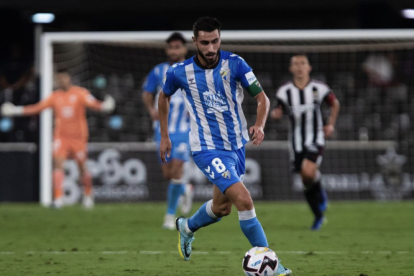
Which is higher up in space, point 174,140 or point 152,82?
point 152,82

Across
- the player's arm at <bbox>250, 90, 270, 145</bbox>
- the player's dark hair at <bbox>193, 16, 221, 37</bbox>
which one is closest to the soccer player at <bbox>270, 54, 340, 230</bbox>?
the player's arm at <bbox>250, 90, 270, 145</bbox>

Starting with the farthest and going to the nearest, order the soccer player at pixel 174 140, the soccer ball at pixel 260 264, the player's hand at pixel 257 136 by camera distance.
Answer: the soccer player at pixel 174 140
the player's hand at pixel 257 136
the soccer ball at pixel 260 264

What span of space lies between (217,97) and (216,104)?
0.05 meters

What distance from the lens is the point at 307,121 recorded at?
9.77 metres

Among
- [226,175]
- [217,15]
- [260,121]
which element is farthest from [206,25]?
[217,15]

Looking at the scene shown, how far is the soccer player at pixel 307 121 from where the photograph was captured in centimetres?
962

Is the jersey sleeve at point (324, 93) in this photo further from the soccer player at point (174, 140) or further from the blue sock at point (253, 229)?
the blue sock at point (253, 229)

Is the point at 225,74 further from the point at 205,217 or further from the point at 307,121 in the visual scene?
the point at 307,121

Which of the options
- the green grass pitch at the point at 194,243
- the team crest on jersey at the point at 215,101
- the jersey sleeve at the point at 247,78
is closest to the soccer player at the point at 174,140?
the green grass pitch at the point at 194,243

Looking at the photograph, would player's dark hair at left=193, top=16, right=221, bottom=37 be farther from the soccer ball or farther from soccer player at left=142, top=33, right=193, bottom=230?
soccer player at left=142, top=33, right=193, bottom=230

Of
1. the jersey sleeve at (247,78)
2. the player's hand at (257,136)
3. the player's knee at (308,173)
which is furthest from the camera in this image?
the player's knee at (308,173)

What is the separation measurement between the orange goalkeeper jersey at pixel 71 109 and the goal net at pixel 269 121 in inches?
17.5

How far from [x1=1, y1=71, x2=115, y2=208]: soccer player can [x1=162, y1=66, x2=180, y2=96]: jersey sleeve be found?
7.04 m

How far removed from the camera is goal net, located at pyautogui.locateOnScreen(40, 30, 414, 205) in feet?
46.1
